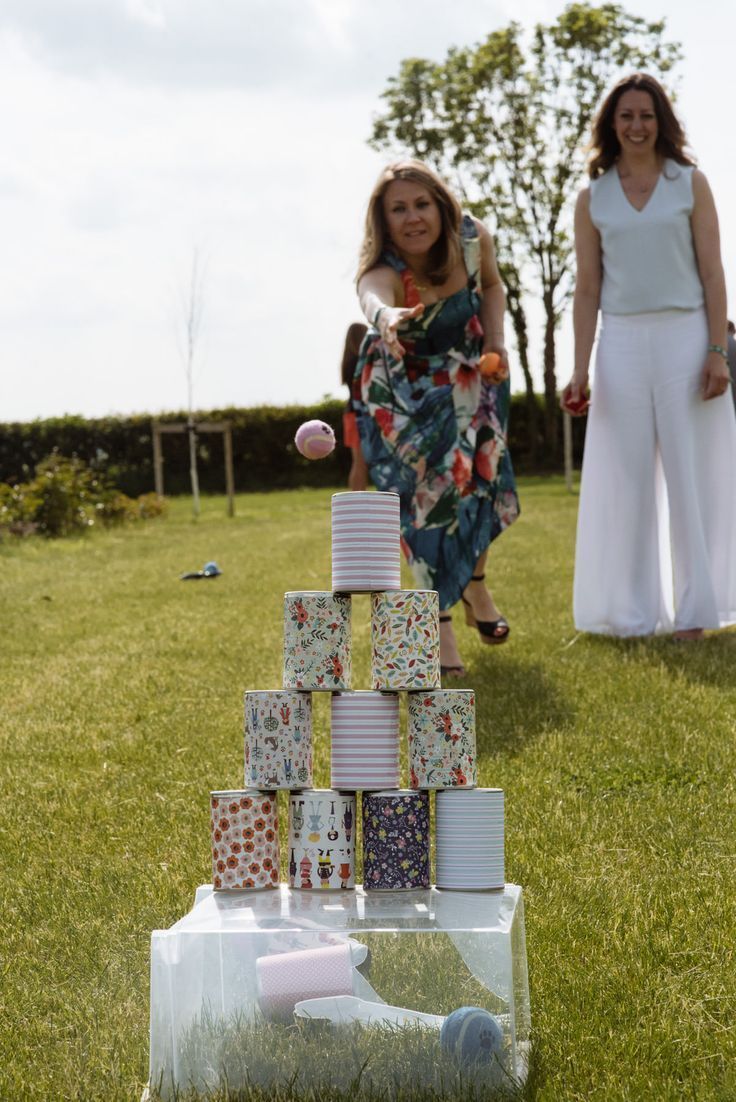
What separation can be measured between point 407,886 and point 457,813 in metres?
0.16

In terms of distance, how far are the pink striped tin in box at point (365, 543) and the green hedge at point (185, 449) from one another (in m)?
23.4

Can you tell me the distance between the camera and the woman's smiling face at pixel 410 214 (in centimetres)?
526

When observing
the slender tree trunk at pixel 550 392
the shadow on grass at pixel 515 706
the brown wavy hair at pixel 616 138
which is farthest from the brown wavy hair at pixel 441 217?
the slender tree trunk at pixel 550 392

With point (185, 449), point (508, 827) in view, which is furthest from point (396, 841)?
point (185, 449)

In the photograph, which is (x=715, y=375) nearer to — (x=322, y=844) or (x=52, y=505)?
(x=322, y=844)

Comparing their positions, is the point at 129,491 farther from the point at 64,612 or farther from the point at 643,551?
the point at 643,551

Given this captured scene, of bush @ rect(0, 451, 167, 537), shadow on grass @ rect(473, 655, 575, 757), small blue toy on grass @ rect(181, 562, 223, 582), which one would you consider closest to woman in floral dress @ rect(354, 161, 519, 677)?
shadow on grass @ rect(473, 655, 575, 757)

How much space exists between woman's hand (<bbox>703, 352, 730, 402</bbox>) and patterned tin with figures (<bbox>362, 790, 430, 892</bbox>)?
4.09m

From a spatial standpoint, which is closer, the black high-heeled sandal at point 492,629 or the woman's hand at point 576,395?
the black high-heeled sandal at point 492,629

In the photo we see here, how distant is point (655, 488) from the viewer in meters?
6.51

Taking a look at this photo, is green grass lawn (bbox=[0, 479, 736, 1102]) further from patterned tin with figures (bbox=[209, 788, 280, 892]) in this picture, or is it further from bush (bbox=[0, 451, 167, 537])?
bush (bbox=[0, 451, 167, 537])

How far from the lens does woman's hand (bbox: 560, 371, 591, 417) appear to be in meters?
6.29

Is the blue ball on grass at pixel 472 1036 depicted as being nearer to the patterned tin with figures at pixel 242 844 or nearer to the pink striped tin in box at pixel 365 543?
the patterned tin with figures at pixel 242 844

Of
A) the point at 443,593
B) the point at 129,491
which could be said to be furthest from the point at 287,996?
the point at 129,491
